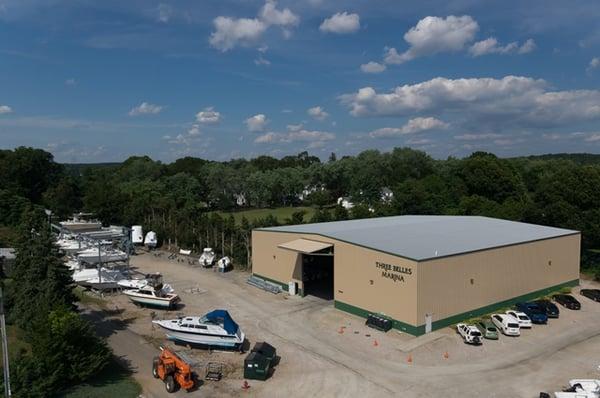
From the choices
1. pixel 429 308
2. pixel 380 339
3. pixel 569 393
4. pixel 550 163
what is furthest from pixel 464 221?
pixel 550 163

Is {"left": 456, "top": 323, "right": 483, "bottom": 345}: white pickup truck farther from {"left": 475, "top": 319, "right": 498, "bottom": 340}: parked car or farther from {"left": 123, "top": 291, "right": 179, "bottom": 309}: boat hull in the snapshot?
{"left": 123, "top": 291, "right": 179, "bottom": 309}: boat hull

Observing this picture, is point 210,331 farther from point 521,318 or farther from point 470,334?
point 521,318

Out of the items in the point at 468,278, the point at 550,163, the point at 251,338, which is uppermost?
the point at 550,163

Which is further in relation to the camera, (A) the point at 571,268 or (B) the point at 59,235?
(B) the point at 59,235

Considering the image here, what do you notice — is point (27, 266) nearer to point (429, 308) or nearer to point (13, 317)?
point (13, 317)

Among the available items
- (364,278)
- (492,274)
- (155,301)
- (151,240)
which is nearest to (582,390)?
(492,274)

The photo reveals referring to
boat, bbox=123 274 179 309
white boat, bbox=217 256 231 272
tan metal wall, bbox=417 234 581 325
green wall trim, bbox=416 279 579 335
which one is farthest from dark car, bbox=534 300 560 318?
white boat, bbox=217 256 231 272

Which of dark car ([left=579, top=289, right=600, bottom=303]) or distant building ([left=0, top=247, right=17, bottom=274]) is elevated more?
distant building ([left=0, top=247, right=17, bottom=274])
